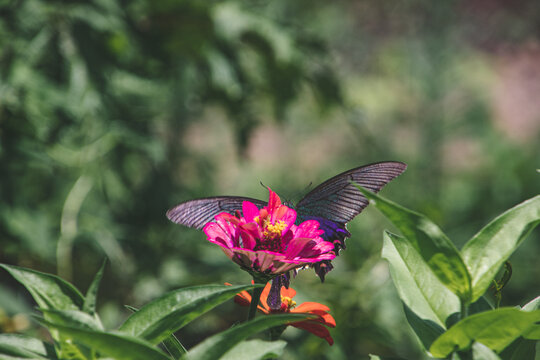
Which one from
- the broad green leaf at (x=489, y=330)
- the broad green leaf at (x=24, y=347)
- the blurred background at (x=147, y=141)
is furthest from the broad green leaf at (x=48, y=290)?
the blurred background at (x=147, y=141)

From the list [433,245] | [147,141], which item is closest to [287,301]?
[433,245]

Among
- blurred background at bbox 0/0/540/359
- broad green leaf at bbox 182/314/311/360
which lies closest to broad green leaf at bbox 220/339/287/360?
broad green leaf at bbox 182/314/311/360

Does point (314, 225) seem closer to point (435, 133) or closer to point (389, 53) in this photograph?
point (435, 133)

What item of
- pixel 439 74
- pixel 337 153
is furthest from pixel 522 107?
pixel 439 74

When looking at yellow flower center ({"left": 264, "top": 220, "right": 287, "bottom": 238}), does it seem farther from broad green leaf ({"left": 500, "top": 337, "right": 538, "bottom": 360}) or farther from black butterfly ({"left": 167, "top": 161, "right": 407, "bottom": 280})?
broad green leaf ({"left": 500, "top": 337, "right": 538, "bottom": 360})

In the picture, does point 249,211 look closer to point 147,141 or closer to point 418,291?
point 418,291

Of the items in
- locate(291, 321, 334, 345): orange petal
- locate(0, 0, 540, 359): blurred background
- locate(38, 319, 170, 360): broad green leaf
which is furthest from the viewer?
locate(0, 0, 540, 359): blurred background
